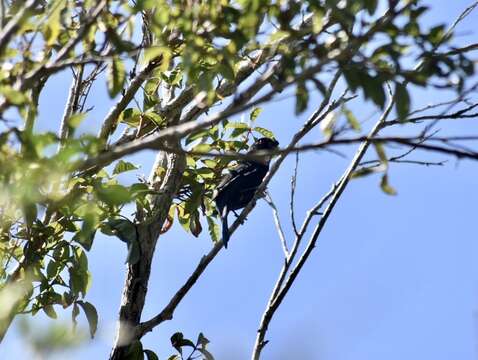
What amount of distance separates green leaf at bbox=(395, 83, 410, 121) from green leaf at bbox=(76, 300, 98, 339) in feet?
6.69

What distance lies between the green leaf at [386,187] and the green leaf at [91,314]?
1843 mm

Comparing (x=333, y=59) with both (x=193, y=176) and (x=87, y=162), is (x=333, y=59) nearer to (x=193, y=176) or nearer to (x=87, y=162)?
(x=87, y=162)

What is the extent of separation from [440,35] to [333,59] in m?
0.47

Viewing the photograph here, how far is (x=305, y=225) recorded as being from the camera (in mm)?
3422

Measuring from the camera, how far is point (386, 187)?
2629mm

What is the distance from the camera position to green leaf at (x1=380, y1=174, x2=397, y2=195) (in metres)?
2.62

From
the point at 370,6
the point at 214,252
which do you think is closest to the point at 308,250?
the point at 214,252

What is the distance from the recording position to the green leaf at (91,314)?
13.2 ft

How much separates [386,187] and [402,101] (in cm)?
27

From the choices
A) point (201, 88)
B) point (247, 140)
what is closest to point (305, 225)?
point (201, 88)

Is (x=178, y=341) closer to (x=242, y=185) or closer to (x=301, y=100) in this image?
(x=301, y=100)

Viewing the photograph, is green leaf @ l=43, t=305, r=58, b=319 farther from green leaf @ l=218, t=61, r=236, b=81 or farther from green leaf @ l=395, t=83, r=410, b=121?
green leaf @ l=395, t=83, r=410, b=121

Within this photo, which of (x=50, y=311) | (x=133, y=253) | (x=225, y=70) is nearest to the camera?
(x=225, y=70)

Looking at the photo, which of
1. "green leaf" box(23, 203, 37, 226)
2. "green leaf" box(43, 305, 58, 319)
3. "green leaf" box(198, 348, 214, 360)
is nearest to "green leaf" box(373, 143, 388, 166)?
"green leaf" box(23, 203, 37, 226)
